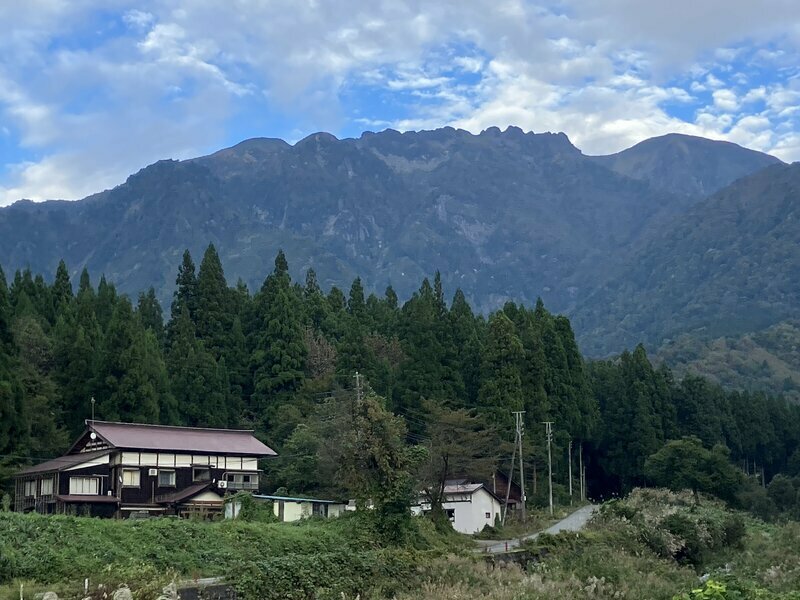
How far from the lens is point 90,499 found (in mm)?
36406

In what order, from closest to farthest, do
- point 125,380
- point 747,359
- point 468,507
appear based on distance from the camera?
point 468,507, point 125,380, point 747,359

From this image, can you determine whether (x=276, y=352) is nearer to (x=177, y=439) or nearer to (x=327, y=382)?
(x=327, y=382)

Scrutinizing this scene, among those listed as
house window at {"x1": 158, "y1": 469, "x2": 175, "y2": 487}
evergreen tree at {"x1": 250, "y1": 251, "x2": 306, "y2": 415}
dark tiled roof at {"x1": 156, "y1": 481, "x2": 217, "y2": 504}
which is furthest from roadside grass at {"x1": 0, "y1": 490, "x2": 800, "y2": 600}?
evergreen tree at {"x1": 250, "y1": 251, "x2": 306, "y2": 415}

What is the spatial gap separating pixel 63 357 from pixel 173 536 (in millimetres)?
24879

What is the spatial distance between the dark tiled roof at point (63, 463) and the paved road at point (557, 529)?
53.1 ft

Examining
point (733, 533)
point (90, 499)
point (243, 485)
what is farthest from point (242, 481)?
point (733, 533)

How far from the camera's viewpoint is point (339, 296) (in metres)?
73.9

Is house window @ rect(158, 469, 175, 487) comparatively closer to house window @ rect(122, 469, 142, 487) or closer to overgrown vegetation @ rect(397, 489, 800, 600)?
house window @ rect(122, 469, 142, 487)

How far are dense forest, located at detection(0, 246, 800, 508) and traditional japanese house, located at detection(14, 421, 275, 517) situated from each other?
2.20 metres

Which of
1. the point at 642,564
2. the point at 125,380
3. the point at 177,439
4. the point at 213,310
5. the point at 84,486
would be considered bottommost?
the point at 642,564

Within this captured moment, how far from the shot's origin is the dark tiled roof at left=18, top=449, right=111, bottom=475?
36281mm

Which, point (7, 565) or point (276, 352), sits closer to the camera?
point (7, 565)

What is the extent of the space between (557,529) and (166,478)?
17.1 meters

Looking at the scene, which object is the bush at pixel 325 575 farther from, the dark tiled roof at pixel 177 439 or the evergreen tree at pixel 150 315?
the evergreen tree at pixel 150 315
